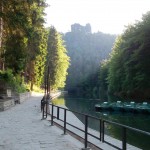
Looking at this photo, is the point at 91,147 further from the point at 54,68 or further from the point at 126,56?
the point at 54,68

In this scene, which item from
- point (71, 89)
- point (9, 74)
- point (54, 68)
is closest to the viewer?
point (9, 74)

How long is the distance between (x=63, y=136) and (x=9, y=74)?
27235mm

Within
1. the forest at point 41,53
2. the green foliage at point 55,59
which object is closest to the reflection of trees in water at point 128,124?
the forest at point 41,53

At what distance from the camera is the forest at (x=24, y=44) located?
2428 cm

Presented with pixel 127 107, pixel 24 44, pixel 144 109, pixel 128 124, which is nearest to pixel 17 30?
pixel 24 44

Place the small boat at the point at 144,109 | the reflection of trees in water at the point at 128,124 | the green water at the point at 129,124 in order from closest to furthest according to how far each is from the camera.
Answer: the reflection of trees in water at the point at 128,124
the green water at the point at 129,124
the small boat at the point at 144,109

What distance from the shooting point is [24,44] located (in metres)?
33.9

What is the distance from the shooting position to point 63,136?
41.8 ft

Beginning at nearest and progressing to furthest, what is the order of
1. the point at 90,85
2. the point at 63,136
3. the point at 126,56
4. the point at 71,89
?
1. the point at 63,136
2. the point at 126,56
3. the point at 90,85
4. the point at 71,89

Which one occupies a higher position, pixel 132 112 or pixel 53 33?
pixel 53 33

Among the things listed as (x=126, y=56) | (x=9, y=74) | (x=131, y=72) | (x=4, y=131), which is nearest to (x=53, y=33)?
(x=126, y=56)

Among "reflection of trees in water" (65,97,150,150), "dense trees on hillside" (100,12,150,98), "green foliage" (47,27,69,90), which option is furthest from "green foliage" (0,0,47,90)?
"green foliage" (47,27,69,90)

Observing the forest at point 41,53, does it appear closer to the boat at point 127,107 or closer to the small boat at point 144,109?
the boat at point 127,107

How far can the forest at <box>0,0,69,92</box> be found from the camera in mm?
24281
